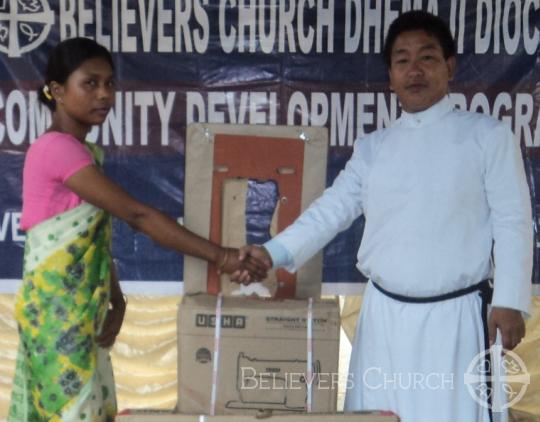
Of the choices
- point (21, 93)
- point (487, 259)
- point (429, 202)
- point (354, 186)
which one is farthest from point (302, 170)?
point (21, 93)

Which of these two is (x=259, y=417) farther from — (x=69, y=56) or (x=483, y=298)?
(x=69, y=56)

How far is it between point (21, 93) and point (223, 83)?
746 mm

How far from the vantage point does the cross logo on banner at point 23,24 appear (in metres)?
3.08

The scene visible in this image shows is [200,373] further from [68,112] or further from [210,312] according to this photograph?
[68,112]

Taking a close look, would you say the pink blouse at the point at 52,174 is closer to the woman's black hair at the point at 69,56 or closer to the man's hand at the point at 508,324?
the woman's black hair at the point at 69,56

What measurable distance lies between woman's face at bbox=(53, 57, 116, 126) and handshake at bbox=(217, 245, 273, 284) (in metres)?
0.47

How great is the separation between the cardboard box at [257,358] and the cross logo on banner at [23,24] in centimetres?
154

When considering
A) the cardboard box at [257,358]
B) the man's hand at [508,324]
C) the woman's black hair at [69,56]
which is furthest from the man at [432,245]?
the woman's black hair at [69,56]

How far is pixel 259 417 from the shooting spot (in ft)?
5.97

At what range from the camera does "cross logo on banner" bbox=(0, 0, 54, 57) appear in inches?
121

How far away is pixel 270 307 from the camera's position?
202 cm

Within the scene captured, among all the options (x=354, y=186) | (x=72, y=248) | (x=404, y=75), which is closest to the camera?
(x=72, y=248)

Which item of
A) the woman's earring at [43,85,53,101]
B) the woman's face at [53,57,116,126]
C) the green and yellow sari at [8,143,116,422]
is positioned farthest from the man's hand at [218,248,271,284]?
the woman's earring at [43,85,53,101]

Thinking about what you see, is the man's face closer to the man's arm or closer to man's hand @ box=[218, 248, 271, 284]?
the man's arm
